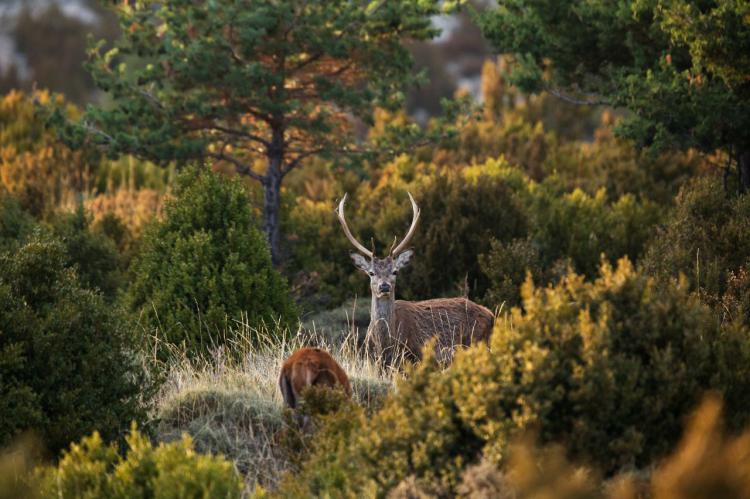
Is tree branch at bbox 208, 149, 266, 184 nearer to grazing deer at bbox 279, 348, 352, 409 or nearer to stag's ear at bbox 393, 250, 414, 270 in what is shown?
stag's ear at bbox 393, 250, 414, 270

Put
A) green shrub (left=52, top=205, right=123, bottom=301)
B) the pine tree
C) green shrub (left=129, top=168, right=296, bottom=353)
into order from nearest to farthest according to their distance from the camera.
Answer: green shrub (left=129, top=168, right=296, bottom=353)
green shrub (left=52, top=205, right=123, bottom=301)
the pine tree

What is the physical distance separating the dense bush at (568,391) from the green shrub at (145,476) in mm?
634

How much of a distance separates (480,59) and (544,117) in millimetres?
35210

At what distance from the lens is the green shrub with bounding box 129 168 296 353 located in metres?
10.0

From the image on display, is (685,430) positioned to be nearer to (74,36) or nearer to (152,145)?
(152,145)

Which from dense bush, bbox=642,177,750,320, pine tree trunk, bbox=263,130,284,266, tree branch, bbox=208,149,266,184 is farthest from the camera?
pine tree trunk, bbox=263,130,284,266

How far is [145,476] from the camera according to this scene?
5.70 meters

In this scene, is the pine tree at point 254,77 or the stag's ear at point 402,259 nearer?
the stag's ear at point 402,259

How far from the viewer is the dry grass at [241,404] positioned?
281 inches

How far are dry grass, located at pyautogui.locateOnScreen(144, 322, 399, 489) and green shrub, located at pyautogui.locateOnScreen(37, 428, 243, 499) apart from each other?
858mm

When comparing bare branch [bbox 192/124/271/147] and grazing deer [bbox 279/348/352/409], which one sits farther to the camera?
bare branch [bbox 192/124/271/147]

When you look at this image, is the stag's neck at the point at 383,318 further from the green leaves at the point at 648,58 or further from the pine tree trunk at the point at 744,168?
the pine tree trunk at the point at 744,168

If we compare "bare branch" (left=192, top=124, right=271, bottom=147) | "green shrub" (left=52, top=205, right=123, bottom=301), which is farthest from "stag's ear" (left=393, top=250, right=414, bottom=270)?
"bare branch" (left=192, top=124, right=271, bottom=147)

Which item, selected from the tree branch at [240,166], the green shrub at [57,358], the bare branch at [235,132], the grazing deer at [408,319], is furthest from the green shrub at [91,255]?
the green shrub at [57,358]
